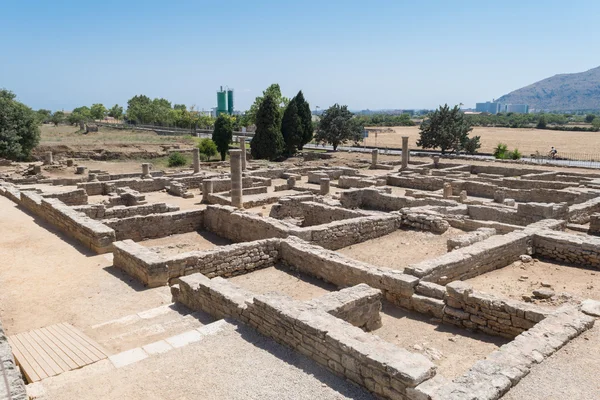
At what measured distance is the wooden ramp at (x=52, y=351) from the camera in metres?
5.94

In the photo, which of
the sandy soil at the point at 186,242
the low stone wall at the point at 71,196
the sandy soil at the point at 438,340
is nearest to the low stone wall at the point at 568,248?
the sandy soil at the point at 438,340

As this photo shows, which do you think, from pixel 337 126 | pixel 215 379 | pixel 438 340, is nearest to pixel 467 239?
pixel 438 340

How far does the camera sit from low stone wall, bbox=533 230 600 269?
425 inches

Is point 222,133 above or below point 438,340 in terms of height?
above

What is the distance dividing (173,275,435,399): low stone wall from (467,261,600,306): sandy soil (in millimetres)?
4939

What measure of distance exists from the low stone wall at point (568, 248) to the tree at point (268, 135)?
33239 mm

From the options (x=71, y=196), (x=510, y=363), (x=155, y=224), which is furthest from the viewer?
(x=71, y=196)

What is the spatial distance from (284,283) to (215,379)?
193 inches

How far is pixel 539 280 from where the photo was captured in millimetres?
10086

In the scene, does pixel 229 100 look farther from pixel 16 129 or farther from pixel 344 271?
pixel 344 271

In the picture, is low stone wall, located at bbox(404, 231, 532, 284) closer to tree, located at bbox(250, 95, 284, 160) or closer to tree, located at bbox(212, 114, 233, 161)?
tree, located at bbox(250, 95, 284, 160)

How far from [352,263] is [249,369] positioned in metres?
4.65

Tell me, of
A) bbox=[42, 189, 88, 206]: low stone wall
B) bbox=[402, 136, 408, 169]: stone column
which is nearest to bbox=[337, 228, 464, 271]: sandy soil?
bbox=[42, 189, 88, 206]: low stone wall

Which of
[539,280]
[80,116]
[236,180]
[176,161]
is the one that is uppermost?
[80,116]
